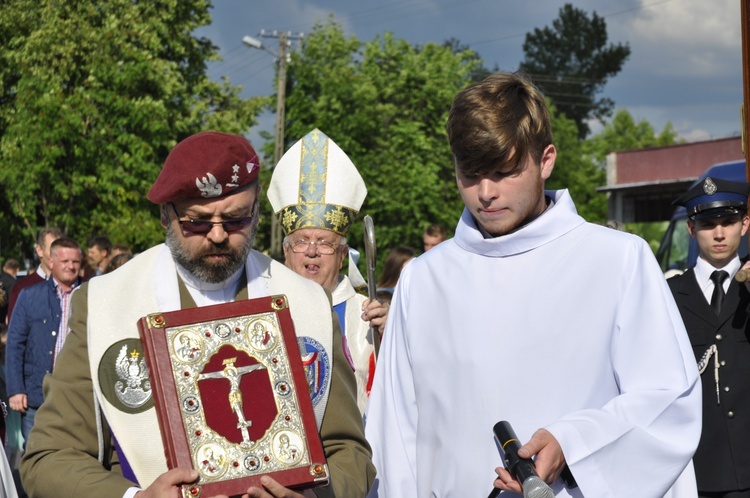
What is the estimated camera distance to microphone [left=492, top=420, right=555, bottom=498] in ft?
8.46

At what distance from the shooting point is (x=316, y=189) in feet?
19.8

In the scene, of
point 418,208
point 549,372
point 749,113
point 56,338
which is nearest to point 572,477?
point 549,372

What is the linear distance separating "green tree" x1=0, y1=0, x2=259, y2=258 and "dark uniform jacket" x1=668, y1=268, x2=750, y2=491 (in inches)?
691

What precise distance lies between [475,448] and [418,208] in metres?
28.4

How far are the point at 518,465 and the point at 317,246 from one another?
3.06 meters

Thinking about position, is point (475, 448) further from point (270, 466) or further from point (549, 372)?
point (270, 466)

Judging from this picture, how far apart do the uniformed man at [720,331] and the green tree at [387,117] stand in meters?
24.4

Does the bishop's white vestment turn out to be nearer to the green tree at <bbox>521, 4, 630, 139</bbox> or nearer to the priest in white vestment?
the priest in white vestment

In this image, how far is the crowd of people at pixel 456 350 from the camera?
115 inches

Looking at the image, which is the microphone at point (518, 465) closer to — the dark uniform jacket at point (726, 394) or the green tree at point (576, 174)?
the dark uniform jacket at point (726, 394)

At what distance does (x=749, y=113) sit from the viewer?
5.36m

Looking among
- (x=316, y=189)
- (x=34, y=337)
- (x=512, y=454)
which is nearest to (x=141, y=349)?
(x=512, y=454)

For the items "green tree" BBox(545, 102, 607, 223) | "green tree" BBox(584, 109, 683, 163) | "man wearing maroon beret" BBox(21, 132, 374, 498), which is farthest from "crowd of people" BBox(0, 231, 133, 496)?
"green tree" BBox(584, 109, 683, 163)

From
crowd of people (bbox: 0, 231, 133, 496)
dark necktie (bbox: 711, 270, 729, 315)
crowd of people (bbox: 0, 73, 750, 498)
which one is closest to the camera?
crowd of people (bbox: 0, 73, 750, 498)
